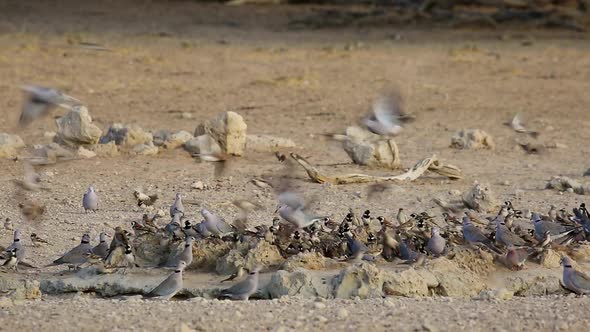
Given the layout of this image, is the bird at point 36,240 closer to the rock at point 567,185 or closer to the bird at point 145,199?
the bird at point 145,199

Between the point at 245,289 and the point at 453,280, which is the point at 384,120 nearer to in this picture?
the point at 453,280

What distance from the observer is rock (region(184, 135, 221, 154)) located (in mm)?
10892


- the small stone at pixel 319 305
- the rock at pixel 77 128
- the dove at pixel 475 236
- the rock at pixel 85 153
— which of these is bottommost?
the rock at pixel 85 153

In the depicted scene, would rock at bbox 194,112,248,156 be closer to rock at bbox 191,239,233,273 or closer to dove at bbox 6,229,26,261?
dove at bbox 6,229,26,261

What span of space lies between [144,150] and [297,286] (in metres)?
4.41

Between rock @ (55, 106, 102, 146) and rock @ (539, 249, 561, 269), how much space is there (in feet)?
14.3

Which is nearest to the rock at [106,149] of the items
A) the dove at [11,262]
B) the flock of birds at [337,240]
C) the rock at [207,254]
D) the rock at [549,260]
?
the flock of birds at [337,240]

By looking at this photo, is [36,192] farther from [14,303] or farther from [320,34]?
[320,34]

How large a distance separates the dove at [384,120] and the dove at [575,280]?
297 cm

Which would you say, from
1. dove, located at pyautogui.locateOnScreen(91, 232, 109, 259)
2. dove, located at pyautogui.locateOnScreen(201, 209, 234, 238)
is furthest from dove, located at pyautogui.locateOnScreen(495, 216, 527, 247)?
dove, located at pyautogui.locateOnScreen(91, 232, 109, 259)

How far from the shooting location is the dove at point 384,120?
9859mm

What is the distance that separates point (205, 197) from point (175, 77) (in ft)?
18.8

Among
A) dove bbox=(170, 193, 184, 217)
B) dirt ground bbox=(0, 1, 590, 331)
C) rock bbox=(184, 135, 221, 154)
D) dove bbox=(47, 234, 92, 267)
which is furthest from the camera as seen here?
rock bbox=(184, 135, 221, 154)

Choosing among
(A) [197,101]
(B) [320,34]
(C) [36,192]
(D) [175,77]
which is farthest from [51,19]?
(C) [36,192]
